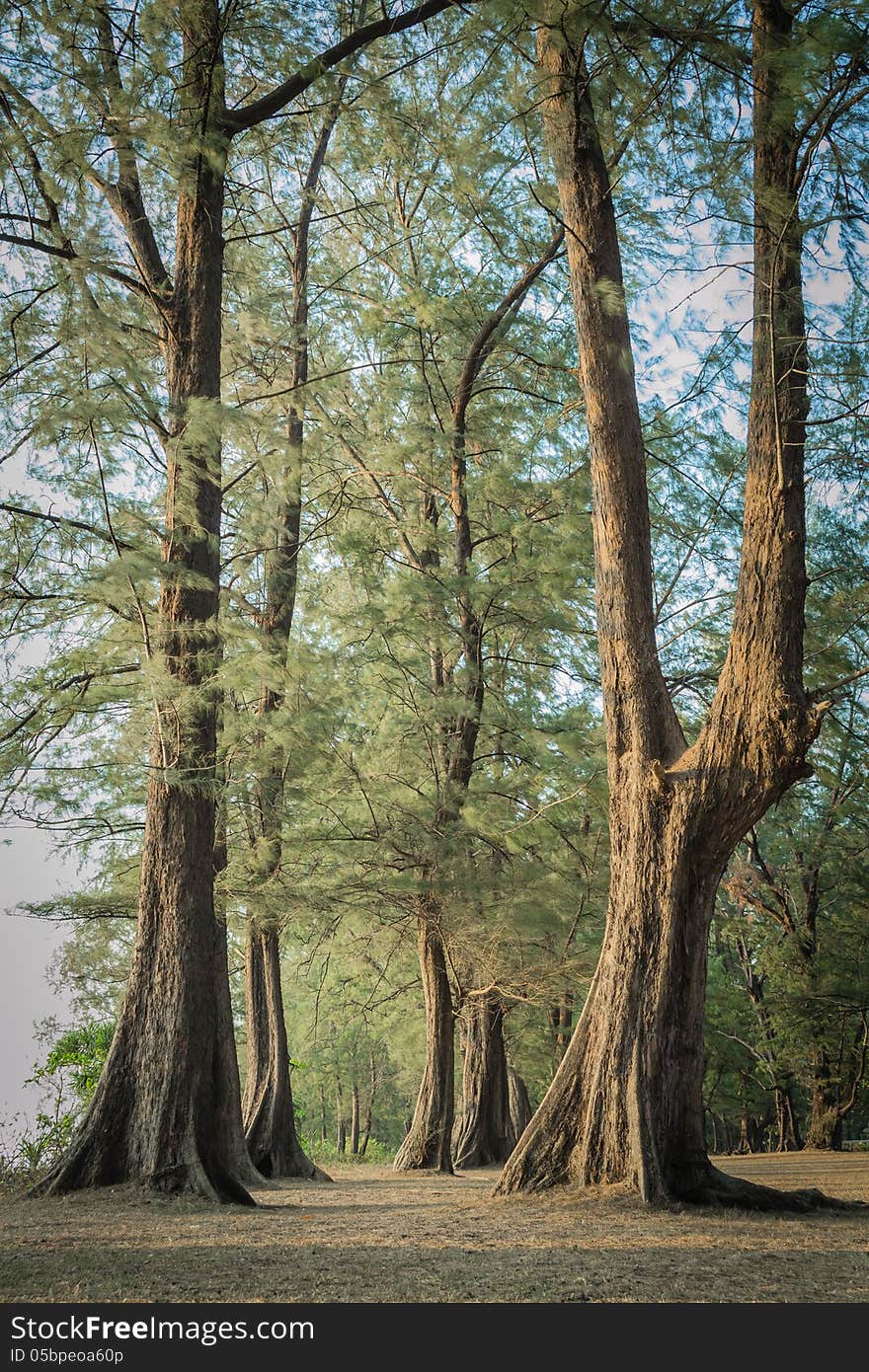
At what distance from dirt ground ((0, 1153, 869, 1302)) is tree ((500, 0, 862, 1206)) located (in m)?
0.46

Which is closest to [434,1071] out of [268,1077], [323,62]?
[268,1077]

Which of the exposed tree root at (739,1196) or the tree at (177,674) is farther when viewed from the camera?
the tree at (177,674)

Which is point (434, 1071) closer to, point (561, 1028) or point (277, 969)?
point (277, 969)

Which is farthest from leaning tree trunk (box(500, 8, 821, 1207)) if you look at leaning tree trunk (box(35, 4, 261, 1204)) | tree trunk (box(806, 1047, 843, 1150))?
tree trunk (box(806, 1047, 843, 1150))

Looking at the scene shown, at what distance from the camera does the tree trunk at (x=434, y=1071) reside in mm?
11391

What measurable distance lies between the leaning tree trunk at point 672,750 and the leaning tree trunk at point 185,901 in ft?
7.04

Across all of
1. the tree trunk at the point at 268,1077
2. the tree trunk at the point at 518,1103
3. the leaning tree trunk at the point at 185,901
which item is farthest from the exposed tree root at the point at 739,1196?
the tree trunk at the point at 518,1103

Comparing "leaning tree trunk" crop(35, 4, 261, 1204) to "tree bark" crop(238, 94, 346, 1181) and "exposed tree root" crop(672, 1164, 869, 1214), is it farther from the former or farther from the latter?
"exposed tree root" crop(672, 1164, 869, 1214)

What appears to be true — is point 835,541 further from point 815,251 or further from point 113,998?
point 113,998

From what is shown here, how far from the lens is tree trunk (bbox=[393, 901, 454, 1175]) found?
1139 cm

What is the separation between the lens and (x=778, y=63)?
5129 millimetres

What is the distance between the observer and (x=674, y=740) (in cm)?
669

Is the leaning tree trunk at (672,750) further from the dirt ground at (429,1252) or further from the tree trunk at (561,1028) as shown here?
the tree trunk at (561,1028)
